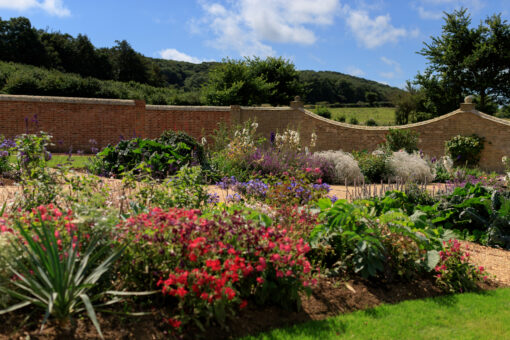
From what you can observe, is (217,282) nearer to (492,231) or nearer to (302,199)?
(302,199)

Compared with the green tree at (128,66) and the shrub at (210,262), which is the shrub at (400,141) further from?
the green tree at (128,66)

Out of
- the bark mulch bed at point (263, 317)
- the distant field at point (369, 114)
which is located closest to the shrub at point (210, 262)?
the bark mulch bed at point (263, 317)

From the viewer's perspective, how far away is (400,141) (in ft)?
42.9

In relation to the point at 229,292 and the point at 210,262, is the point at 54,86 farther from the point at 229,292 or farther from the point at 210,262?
the point at 229,292

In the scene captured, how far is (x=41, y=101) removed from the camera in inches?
519

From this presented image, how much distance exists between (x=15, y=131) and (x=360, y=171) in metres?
10.9

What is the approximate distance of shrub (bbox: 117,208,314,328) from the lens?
2.47 meters

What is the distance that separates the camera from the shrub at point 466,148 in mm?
13359

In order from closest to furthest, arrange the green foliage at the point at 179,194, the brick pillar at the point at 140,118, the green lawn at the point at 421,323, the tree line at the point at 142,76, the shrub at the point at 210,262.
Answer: the shrub at the point at 210,262, the green lawn at the point at 421,323, the green foliage at the point at 179,194, the brick pillar at the point at 140,118, the tree line at the point at 142,76

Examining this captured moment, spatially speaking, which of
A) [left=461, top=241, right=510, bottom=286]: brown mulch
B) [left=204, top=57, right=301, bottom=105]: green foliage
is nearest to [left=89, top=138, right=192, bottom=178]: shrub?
[left=461, top=241, right=510, bottom=286]: brown mulch

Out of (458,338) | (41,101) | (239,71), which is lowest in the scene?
(458,338)

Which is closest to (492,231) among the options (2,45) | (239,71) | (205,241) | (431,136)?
(205,241)

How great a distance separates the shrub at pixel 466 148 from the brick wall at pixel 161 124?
0.20 m

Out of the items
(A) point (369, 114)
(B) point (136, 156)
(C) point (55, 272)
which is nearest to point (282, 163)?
(B) point (136, 156)
